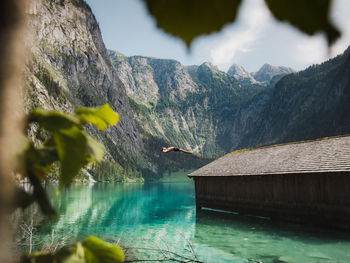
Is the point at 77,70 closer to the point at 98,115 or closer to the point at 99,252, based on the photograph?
the point at 98,115

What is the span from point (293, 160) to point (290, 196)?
3139 millimetres

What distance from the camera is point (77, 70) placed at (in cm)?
17775

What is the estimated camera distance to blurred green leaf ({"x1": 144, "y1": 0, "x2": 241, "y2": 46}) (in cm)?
68

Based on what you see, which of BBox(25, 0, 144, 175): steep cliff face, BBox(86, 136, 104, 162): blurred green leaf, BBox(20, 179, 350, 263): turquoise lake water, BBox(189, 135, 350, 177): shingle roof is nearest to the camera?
BBox(86, 136, 104, 162): blurred green leaf

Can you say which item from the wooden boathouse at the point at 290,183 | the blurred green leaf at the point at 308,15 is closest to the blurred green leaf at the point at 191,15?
the blurred green leaf at the point at 308,15

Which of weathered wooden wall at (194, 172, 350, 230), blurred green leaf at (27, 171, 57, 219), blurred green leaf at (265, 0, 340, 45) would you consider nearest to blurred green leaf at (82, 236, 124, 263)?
blurred green leaf at (27, 171, 57, 219)

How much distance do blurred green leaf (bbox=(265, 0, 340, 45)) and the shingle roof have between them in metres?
19.6

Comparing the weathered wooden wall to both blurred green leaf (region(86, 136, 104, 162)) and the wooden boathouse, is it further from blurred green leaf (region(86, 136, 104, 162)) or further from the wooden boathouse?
blurred green leaf (region(86, 136, 104, 162))

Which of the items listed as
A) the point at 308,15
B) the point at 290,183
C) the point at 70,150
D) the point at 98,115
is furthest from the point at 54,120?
the point at 290,183

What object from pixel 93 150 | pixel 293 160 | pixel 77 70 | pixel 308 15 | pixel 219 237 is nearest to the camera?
pixel 308 15

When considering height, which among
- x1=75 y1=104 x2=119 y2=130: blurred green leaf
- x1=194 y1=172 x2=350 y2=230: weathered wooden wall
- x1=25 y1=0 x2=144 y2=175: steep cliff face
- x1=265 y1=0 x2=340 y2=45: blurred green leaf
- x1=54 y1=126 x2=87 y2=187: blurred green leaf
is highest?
x1=25 y1=0 x2=144 y2=175: steep cliff face

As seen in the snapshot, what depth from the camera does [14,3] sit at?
427mm

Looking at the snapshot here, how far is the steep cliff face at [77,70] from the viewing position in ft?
519

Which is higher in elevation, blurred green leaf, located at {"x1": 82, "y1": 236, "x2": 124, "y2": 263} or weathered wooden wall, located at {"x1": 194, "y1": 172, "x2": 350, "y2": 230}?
blurred green leaf, located at {"x1": 82, "y1": 236, "x2": 124, "y2": 263}
